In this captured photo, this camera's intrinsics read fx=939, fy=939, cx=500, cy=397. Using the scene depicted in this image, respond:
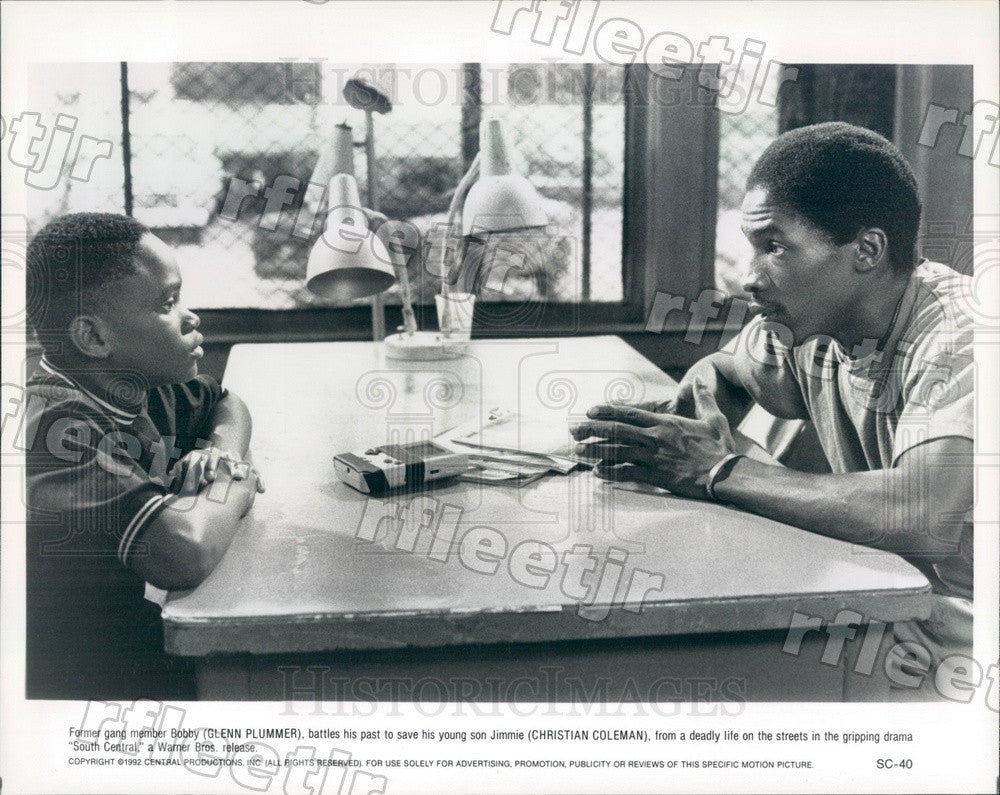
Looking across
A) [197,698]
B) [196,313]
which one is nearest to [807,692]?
[197,698]

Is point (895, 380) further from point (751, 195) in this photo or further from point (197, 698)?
point (197, 698)

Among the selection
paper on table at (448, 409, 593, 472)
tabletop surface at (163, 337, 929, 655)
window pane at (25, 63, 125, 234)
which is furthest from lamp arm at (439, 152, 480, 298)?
window pane at (25, 63, 125, 234)

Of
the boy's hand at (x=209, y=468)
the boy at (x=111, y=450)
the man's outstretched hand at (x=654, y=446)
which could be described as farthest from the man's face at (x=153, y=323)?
the man's outstretched hand at (x=654, y=446)

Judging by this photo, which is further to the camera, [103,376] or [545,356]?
[545,356]

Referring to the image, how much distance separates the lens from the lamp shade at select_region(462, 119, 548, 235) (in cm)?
131

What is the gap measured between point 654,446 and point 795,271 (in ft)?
1.01

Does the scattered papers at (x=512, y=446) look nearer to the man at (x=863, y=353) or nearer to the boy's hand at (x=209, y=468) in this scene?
the man at (x=863, y=353)

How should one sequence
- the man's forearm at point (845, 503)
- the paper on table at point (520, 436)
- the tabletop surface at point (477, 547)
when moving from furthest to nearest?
the paper on table at point (520, 436) → the man's forearm at point (845, 503) → the tabletop surface at point (477, 547)

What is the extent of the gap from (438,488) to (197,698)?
427mm

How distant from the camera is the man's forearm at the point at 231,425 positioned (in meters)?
1.22

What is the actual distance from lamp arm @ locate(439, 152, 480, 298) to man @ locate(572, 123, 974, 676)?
0.30m

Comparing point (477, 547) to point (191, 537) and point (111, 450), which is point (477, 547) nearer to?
point (191, 537)

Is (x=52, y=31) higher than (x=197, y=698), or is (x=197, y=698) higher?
(x=52, y=31)

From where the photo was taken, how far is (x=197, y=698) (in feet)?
4.05
